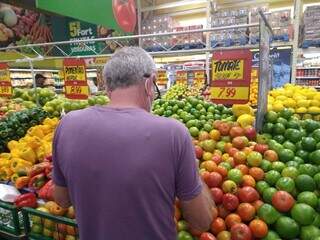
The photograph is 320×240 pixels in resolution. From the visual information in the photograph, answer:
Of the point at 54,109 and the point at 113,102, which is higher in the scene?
the point at 113,102

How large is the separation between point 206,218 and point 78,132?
554 millimetres

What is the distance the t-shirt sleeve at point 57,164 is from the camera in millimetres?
1213

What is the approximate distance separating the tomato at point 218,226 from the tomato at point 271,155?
1.84 feet

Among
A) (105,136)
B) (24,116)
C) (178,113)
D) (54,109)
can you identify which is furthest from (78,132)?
(54,109)

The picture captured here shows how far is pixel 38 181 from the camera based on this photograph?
7.42ft

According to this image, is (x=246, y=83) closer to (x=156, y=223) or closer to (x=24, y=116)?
(x=156, y=223)

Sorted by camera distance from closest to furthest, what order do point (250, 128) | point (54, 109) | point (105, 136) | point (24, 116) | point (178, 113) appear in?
point (105, 136) < point (250, 128) < point (178, 113) < point (24, 116) < point (54, 109)

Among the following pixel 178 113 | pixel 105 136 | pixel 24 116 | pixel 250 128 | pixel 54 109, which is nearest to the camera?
pixel 105 136

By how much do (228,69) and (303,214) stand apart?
4.14 feet

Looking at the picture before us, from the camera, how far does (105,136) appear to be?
1.06 m

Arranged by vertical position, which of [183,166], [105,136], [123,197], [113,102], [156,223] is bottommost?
→ [156,223]

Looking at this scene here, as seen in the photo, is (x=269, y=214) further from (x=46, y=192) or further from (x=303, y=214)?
(x=46, y=192)

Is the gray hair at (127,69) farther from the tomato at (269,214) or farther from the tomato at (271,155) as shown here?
the tomato at (271,155)

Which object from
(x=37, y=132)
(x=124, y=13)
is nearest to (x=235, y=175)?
(x=37, y=132)
